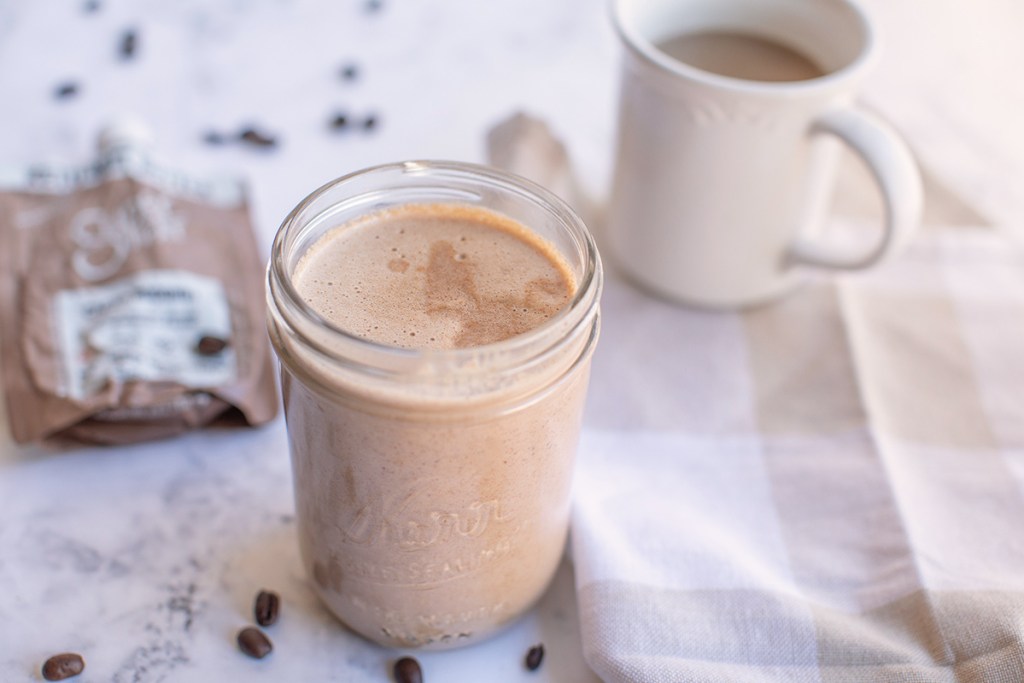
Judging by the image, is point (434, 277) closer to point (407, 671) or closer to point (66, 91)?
point (407, 671)

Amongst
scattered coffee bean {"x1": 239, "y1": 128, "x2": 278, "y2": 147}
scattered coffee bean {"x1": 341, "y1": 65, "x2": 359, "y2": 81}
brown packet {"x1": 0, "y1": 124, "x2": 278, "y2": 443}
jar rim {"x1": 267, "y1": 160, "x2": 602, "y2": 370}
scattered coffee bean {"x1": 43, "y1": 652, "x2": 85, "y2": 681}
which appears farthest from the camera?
scattered coffee bean {"x1": 341, "y1": 65, "x2": 359, "y2": 81}

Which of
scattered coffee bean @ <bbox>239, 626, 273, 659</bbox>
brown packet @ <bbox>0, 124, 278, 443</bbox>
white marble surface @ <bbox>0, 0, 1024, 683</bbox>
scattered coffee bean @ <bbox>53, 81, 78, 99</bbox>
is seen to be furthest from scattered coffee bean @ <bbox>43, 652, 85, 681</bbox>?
scattered coffee bean @ <bbox>53, 81, 78, 99</bbox>

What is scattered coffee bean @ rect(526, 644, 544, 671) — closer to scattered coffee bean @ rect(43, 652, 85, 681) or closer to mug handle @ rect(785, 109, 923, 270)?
scattered coffee bean @ rect(43, 652, 85, 681)

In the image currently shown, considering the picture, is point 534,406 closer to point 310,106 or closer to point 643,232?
point 643,232

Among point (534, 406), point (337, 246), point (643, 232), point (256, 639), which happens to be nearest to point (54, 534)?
point (256, 639)

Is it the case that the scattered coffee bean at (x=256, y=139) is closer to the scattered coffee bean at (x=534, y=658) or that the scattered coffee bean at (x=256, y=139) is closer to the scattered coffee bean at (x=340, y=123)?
the scattered coffee bean at (x=340, y=123)
